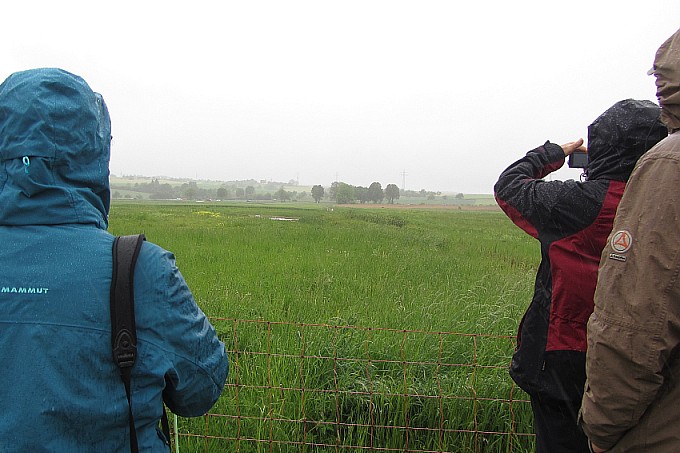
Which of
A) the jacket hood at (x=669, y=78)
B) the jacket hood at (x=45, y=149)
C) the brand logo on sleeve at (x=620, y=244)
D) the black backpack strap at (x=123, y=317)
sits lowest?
the black backpack strap at (x=123, y=317)

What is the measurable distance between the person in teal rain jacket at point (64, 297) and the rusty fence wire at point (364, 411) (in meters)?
1.53

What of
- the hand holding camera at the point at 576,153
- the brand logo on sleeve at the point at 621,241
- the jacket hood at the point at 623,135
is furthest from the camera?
the hand holding camera at the point at 576,153

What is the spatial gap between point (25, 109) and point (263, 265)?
6.95m

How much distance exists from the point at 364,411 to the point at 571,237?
1.67 meters

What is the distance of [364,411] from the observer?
2.73 m

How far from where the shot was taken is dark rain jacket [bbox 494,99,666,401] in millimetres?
1523

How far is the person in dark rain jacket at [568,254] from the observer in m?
1.53

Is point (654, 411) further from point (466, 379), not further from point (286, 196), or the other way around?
point (286, 196)

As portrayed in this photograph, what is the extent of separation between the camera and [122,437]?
1099mm

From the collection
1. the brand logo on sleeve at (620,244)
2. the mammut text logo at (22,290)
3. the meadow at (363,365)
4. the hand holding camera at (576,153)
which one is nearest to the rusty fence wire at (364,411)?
the meadow at (363,365)

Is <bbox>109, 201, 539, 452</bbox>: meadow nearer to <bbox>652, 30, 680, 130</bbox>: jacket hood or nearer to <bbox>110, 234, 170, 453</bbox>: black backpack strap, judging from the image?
<bbox>110, 234, 170, 453</bbox>: black backpack strap

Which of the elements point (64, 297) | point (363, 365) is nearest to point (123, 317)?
point (64, 297)

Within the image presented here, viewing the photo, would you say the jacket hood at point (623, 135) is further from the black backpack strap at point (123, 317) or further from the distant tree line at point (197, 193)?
the distant tree line at point (197, 193)

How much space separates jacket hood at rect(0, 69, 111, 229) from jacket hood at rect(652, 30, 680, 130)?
141 centimetres
